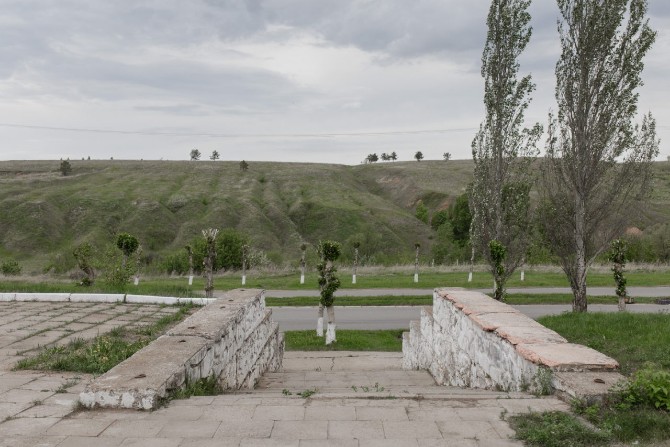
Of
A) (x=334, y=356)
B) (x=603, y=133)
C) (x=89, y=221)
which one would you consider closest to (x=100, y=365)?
(x=334, y=356)

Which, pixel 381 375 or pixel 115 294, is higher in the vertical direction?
pixel 115 294

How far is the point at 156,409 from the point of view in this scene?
417 centimetres

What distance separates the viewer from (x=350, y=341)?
14695 millimetres

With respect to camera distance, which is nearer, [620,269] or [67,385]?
[67,385]

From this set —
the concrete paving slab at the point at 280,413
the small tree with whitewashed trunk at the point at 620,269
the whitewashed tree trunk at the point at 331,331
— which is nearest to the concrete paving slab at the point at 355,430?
the concrete paving slab at the point at 280,413

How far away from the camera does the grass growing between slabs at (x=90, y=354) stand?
19.7 feet

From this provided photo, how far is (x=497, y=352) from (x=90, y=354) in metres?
4.81

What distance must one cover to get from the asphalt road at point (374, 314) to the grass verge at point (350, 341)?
2.77 ft

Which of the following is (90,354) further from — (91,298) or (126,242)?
(126,242)

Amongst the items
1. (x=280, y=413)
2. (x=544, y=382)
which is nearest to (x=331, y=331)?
(x=544, y=382)

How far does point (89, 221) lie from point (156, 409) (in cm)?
6400

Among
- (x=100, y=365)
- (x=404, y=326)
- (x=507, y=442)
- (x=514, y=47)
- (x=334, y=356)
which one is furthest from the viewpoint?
(x=514, y=47)

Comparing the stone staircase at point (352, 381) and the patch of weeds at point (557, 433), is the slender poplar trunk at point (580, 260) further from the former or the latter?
the patch of weeds at point (557, 433)

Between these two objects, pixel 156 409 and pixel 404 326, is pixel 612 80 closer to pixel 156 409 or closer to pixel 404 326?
pixel 404 326
